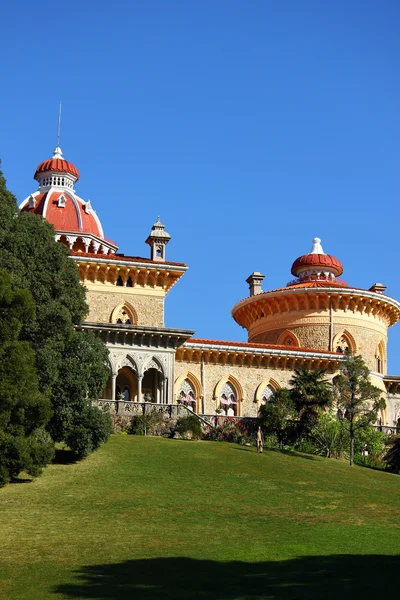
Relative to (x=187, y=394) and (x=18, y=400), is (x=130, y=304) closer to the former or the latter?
(x=187, y=394)

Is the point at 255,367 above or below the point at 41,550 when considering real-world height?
above

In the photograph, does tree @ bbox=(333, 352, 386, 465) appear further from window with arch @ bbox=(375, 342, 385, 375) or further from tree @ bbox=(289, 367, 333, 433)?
window with arch @ bbox=(375, 342, 385, 375)

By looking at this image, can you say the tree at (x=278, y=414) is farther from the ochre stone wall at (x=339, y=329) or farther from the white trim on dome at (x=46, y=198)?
the white trim on dome at (x=46, y=198)

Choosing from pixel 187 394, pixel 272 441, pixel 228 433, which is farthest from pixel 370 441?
pixel 187 394

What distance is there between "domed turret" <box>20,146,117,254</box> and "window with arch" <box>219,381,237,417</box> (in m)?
13.8

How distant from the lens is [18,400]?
100ft

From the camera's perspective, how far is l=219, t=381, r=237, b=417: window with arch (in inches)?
2080

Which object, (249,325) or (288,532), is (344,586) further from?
(249,325)

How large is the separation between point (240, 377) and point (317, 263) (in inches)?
575

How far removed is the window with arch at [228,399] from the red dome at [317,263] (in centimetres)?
1484

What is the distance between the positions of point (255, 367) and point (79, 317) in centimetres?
1863

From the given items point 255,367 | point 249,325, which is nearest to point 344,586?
point 255,367

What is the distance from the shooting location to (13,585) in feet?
61.6

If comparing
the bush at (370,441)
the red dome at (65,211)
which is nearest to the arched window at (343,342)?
the bush at (370,441)
